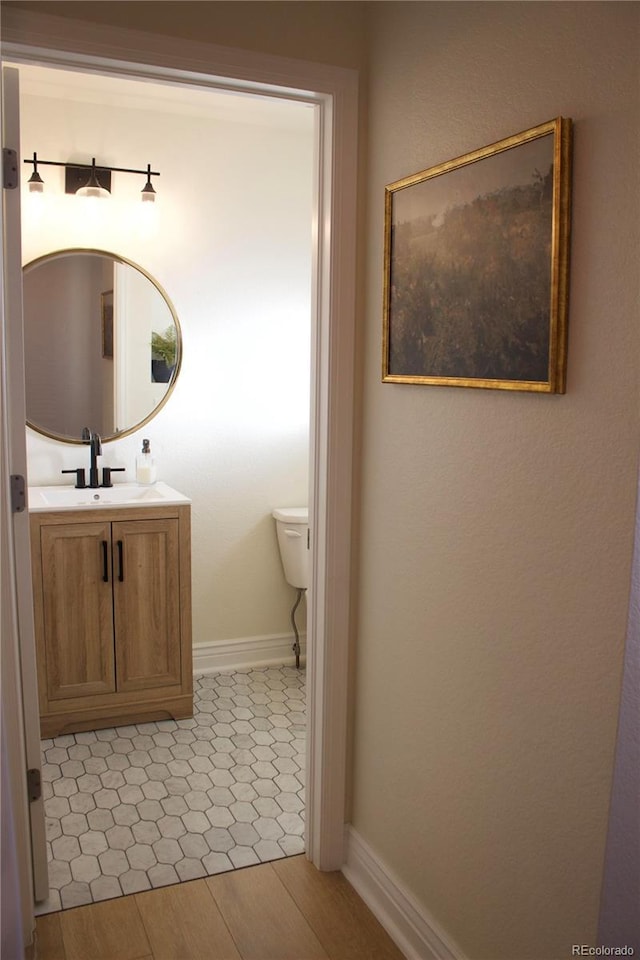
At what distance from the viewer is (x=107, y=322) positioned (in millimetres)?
3607

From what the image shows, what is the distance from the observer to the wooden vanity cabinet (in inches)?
123

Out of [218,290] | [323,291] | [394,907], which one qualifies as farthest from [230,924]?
[218,290]

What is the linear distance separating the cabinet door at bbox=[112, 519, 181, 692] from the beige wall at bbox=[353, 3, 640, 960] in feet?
4.00

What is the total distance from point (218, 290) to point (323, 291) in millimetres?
1651

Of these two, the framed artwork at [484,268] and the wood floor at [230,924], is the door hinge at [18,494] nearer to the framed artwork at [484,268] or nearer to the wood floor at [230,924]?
the framed artwork at [484,268]

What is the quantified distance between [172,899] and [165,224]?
268 centimetres

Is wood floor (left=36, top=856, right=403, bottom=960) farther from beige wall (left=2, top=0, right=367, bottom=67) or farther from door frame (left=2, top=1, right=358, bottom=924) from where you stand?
beige wall (left=2, top=0, right=367, bottom=67)

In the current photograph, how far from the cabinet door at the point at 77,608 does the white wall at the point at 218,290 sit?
21.8 inches

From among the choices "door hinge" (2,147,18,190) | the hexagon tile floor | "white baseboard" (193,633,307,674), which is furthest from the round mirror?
"door hinge" (2,147,18,190)

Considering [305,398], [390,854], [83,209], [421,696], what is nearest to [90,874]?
[390,854]

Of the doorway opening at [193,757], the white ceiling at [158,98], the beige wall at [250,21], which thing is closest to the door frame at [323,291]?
the beige wall at [250,21]

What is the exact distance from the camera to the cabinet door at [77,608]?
3123 mm

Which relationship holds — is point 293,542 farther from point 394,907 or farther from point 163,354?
point 394,907

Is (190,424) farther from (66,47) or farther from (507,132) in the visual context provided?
(507,132)
